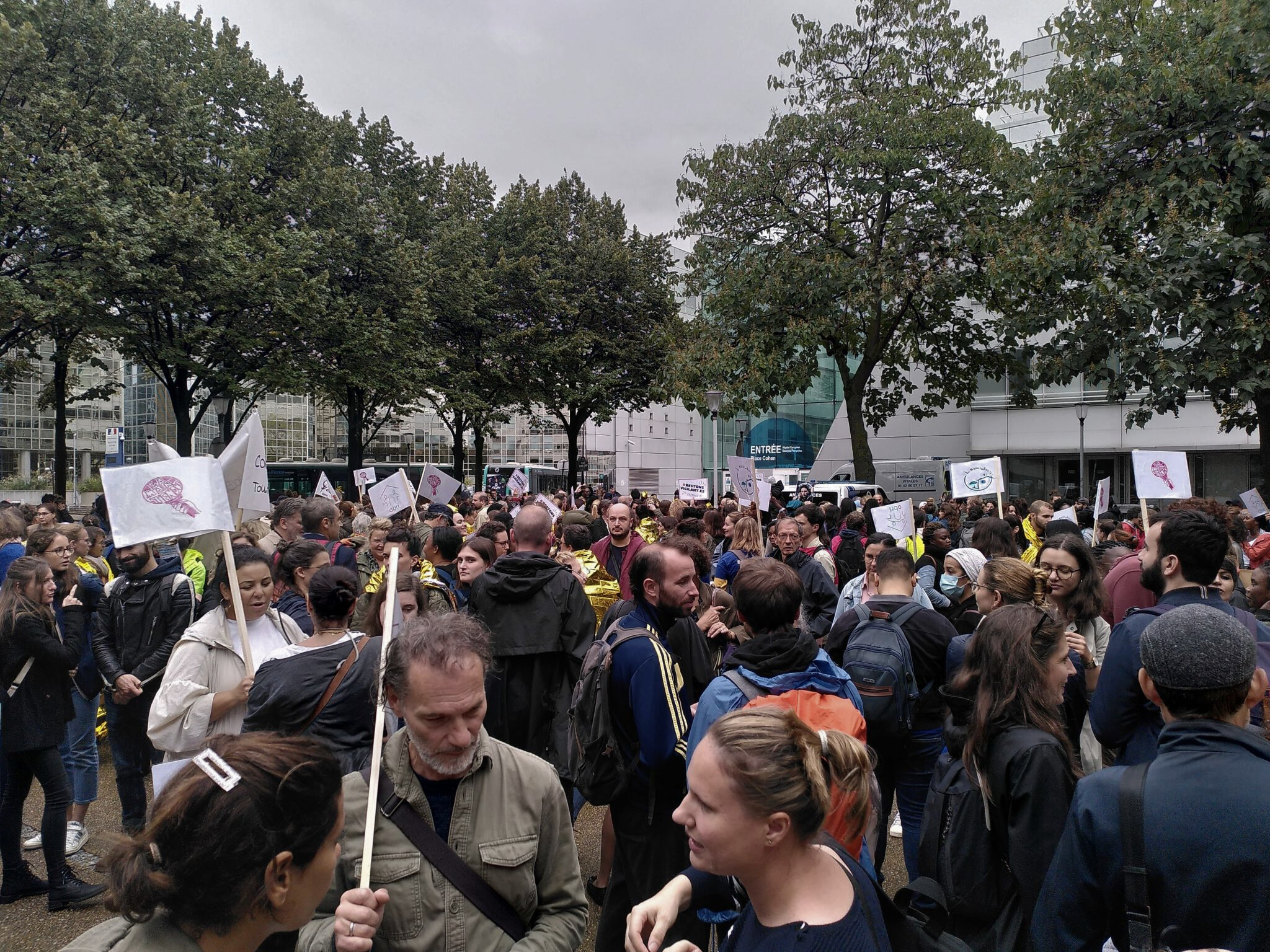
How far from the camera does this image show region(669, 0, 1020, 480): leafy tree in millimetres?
21578

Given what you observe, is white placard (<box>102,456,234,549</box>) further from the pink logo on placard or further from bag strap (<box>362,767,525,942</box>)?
bag strap (<box>362,767,525,942</box>)

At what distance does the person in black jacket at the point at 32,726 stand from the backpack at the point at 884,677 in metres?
4.42

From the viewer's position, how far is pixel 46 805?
194 inches

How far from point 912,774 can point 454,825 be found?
10.1 feet

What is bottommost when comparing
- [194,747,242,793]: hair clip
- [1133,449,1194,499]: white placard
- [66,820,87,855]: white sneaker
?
[66,820,87,855]: white sneaker

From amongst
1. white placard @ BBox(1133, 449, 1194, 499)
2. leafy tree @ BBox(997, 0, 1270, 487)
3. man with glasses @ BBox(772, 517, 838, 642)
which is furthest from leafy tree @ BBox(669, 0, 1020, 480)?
man with glasses @ BBox(772, 517, 838, 642)

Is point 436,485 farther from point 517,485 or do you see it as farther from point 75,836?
point 75,836

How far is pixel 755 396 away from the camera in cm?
2492

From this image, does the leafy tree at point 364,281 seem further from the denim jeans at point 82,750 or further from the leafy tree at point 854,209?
the denim jeans at point 82,750

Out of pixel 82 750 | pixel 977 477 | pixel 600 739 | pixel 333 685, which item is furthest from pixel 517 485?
pixel 333 685

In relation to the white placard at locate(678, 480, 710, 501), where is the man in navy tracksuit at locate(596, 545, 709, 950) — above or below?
below

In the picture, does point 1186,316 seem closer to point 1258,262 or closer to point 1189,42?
point 1258,262

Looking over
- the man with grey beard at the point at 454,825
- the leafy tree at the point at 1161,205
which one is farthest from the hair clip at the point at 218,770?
the leafy tree at the point at 1161,205

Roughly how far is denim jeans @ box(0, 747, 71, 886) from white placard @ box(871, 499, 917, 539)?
21.9ft
